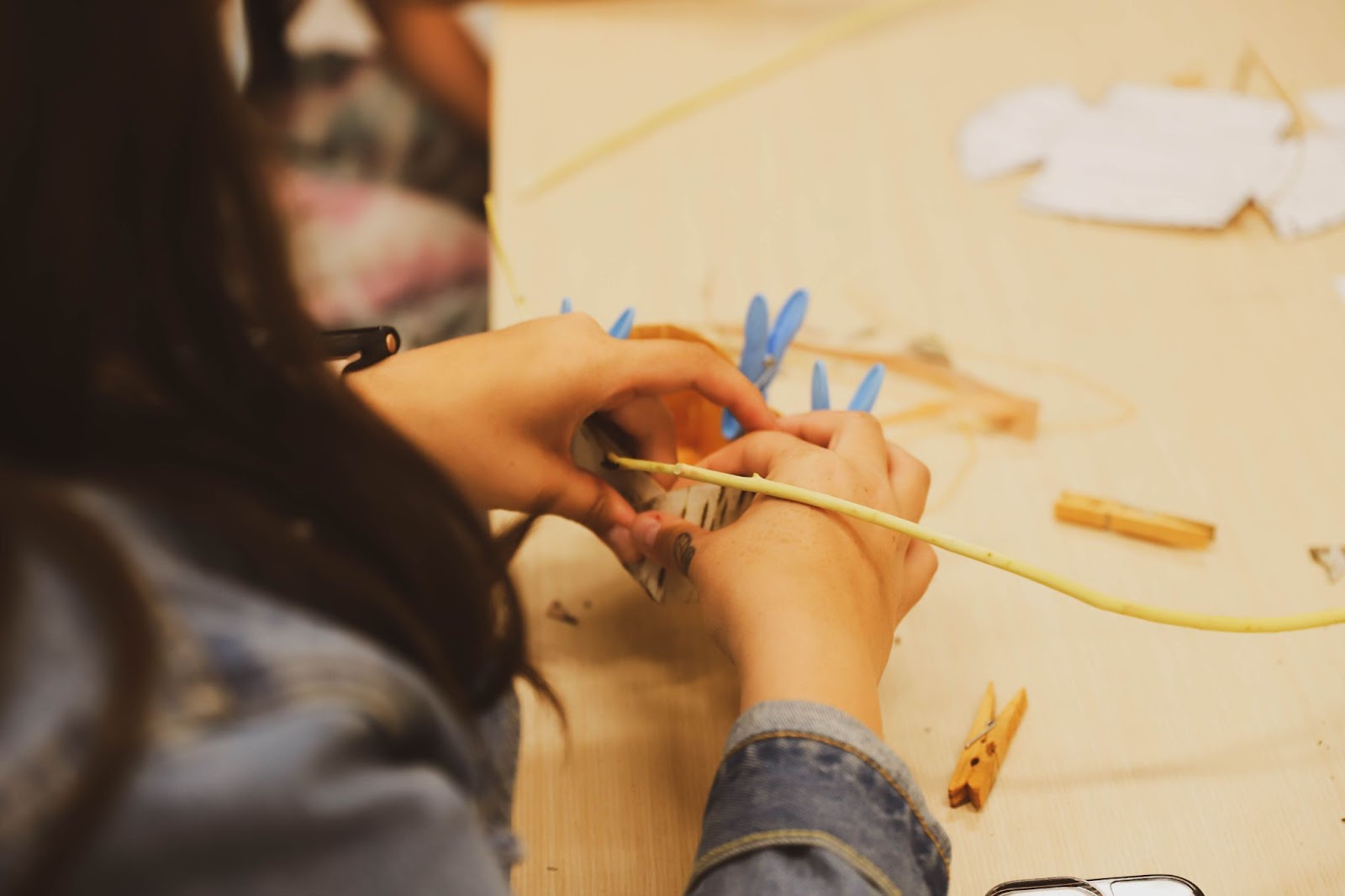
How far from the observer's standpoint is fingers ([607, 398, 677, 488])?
574 millimetres

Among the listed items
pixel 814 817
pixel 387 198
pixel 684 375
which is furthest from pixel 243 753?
pixel 387 198

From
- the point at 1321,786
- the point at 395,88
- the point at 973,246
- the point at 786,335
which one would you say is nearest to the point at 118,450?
the point at 786,335

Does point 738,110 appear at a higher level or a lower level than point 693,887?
higher

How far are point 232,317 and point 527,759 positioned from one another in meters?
0.29

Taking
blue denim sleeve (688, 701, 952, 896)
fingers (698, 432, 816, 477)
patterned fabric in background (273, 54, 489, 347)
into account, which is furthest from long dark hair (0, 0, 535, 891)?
patterned fabric in background (273, 54, 489, 347)

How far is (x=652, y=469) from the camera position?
56 cm

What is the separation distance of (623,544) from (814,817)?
199 mm

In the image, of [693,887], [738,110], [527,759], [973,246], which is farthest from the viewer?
[738,110]

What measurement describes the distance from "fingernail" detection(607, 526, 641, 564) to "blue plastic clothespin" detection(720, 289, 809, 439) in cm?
12

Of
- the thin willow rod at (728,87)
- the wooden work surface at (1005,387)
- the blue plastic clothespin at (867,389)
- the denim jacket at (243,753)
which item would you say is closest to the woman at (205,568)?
the denim jacket at (243,753)

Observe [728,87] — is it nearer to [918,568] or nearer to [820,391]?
[820,391]

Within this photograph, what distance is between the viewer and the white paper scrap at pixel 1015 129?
2.76ft

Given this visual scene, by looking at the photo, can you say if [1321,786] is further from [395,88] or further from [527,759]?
[395,88]

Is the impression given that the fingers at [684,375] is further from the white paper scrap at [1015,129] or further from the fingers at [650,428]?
the white paper scrap at [1015,129]
